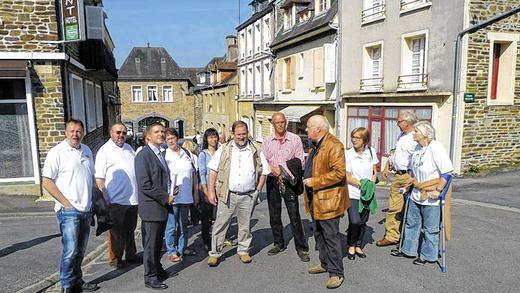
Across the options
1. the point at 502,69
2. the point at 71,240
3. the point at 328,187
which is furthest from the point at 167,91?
the point at 328,187

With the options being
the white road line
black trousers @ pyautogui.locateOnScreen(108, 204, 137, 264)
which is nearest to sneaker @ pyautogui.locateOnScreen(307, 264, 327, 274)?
black trousers @ pyautogui.locateOnScreen(108, 204, 137, 264)

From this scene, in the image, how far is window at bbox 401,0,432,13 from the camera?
1250cm

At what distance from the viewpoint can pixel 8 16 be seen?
9.17m

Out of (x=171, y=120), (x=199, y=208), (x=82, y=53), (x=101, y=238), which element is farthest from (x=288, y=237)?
(x=171, y=120)

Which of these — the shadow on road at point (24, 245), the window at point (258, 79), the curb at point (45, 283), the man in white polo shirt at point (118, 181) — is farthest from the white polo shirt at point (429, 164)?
the window at point (258, 79)

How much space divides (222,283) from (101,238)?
300cm

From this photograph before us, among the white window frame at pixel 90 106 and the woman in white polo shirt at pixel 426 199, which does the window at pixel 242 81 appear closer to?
the white window frame at pixel 90 106

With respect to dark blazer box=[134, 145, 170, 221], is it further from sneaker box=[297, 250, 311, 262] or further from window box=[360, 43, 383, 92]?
window box=[360, 43, 383, 92]

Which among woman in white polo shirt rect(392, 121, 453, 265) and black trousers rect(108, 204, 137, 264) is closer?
woman in white polo shirt rect(392, 121, 453, 265)

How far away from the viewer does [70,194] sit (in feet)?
12.8

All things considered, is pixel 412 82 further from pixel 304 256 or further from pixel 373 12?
pixel 304 256

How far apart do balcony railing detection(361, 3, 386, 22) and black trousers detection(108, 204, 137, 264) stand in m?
12.7

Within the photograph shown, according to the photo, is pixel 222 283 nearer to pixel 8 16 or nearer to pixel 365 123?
pixel 8 16

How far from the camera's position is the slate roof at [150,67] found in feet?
143
